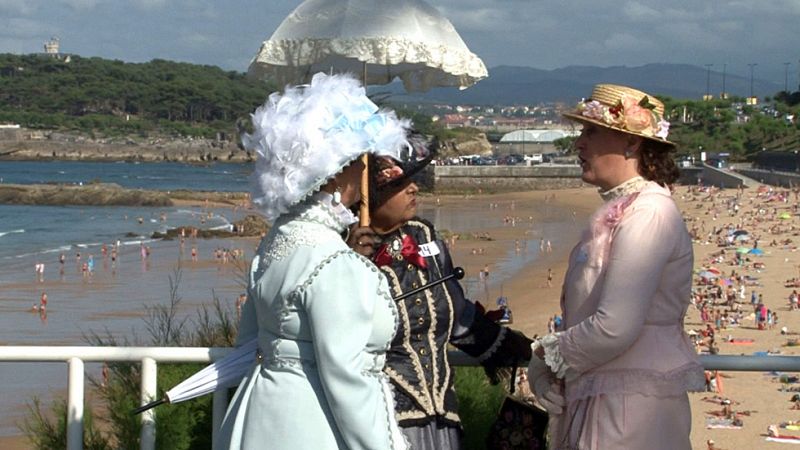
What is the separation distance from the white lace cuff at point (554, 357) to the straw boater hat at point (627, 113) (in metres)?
0.62

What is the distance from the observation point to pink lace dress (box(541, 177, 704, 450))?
312cm

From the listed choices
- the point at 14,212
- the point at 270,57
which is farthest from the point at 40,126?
the point at 270,57

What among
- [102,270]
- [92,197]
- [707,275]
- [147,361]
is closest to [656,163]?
[147,361]

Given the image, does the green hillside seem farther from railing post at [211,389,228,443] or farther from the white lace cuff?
the white lace cuff

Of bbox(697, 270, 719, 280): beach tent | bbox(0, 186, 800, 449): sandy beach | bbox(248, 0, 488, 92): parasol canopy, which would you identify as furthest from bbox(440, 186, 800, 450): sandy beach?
bbox(248, 0, 488, 92): parasol canopy

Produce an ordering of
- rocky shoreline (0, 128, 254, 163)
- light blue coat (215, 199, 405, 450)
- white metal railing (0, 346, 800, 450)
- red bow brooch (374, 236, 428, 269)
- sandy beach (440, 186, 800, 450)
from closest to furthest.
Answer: light blue coat (215, 199, 405, 450)
red bow brooch (374, 236, 428, 269)
white metal railing (0, 346, 800, 450)
sandy beach (440, 186, 800, 450)
rocky shoreline (0, 128, 254, 163)

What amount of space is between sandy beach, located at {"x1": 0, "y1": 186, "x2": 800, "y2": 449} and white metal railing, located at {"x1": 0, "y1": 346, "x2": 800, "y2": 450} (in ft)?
16.2

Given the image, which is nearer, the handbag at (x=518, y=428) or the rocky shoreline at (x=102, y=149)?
the handbag at (x=518, y=428)

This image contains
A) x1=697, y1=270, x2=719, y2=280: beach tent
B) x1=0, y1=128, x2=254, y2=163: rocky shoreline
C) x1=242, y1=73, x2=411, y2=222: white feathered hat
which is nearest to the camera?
x1=242, y1=73, x2=411, y2=222: white feathered hat

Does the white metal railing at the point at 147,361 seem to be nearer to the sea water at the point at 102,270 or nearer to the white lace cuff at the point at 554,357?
the white lace cuff at the point at 554,357

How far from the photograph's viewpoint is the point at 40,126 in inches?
5418

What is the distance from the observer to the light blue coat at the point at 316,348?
2.64 m

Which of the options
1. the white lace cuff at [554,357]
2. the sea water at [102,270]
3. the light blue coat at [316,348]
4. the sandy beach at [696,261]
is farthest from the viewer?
the sea water at [102,270]

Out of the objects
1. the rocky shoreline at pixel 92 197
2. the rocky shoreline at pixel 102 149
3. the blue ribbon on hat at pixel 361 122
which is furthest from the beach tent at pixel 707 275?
the rocky shoreline at pixel 102 149
